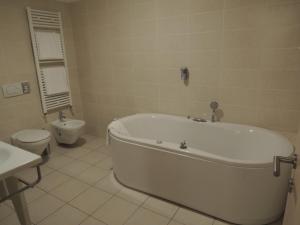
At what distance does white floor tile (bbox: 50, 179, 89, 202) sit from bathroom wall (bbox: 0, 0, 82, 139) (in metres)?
1.08

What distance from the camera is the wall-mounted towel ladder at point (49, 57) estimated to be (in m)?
2.86

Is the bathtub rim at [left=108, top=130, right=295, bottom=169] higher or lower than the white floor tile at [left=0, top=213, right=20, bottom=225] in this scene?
higher

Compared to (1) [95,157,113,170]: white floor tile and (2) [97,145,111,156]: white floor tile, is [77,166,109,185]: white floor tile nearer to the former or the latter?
(1) [95,157,113,170]: white floor tile

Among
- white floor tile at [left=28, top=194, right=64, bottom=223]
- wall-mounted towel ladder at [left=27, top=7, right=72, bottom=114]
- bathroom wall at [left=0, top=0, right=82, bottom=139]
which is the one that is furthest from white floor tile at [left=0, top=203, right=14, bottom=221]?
wall-mounted towel ladder at [left=27, top=7, right=72, bottom=114]

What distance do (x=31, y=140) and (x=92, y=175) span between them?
0.86 meters

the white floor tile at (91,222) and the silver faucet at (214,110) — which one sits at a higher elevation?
the silver faucet at (214,110)

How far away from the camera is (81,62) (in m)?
3.40

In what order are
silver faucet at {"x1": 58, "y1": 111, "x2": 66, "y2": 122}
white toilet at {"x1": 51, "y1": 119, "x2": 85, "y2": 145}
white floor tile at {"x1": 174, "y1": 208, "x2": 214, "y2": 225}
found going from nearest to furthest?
white floor tile at {"x1": 174, "y1": 208, "x2": 214, "y2": 225}
white toilet at {"x1": 51, "y1": 119, "x2": 85, "y2": 145}
silver faucet at {"x1": 58, "y1": 111, "x2": 66, "y2": 122}

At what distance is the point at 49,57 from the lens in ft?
9.95

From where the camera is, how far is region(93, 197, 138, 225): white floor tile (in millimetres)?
1854

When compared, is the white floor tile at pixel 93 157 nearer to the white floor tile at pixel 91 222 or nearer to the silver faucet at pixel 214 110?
the white floor tile at pixel 91 222

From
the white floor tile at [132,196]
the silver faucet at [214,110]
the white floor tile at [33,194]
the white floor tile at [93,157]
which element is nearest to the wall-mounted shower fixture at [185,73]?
the silver faucet at [214,110]

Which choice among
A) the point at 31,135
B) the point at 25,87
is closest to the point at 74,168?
the point at 31,135

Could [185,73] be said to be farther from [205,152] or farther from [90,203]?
[90,203]
